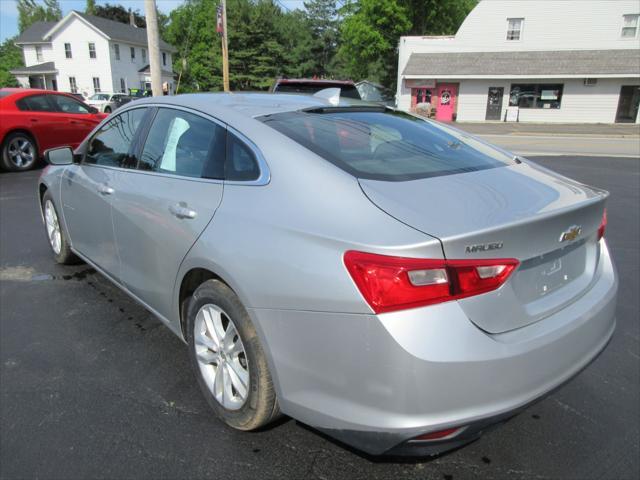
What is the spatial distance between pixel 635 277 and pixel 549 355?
3.29 meters

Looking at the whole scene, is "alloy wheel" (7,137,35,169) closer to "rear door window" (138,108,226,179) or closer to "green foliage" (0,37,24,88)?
"rear door window" (138,108,226,179)

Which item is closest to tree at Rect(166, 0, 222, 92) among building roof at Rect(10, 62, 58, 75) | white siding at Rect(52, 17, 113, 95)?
white siding at Rect(52, 17, 113, 95)

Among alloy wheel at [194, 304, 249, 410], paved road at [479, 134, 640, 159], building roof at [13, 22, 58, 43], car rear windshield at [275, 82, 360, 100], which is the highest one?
building roof at [13, 22, 58, 43]

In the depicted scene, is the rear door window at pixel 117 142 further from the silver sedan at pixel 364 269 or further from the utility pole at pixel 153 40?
the utility pole at pixel 153 40

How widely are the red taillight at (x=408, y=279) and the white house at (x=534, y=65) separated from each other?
106ft

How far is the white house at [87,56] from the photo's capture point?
1789 inches

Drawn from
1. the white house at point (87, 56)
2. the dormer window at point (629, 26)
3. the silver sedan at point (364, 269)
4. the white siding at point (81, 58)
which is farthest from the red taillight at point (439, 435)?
the white siding at point (81, 58)

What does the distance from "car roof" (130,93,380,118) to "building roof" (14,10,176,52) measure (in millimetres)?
48577

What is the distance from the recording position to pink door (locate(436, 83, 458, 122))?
32.8 meters

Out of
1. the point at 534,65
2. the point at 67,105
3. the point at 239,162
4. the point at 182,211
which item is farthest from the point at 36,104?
the point at 534,65

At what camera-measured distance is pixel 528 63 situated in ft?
101

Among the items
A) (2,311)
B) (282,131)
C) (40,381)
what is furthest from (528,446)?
(2,311)

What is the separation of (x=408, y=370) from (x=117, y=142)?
109 inches

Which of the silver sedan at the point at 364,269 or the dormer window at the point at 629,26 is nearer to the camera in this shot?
the silver sedan at the point at 364,269
